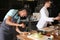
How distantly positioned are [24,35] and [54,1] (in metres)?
3.01

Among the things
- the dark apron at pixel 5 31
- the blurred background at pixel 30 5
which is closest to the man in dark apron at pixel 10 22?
the dark apron at pixel 5 31

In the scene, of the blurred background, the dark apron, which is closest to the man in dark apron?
the dark apron

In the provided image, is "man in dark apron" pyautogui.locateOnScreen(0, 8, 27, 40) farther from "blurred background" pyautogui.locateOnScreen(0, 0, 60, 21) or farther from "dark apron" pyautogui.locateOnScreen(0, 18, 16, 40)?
"blurred background" pyautogui.locateOnScreen(0, 0, 60, 21)

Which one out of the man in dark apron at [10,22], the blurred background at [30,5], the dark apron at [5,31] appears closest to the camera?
the man in dark apron at [10,22]

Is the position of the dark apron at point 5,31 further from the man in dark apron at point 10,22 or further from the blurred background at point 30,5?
the blurred background at point 30,5

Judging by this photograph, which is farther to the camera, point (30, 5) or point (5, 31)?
→ point (30, 5)

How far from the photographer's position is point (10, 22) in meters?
3.54

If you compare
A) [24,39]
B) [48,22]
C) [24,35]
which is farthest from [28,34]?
[48,22]

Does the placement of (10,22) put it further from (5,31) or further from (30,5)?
(30,5)

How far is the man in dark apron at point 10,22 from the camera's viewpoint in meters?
3.53

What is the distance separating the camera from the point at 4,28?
3.85 m

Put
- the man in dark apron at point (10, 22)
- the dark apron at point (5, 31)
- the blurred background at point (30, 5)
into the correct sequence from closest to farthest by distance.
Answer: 1. the man in dark apron at point (10, 22)
2. the dark apron at point (5, 31)
3. the blurred background at point (30, 5)

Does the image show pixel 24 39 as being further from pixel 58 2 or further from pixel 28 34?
pixel 58 2

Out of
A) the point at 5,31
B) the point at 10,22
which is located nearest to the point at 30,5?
the point at 5,31
